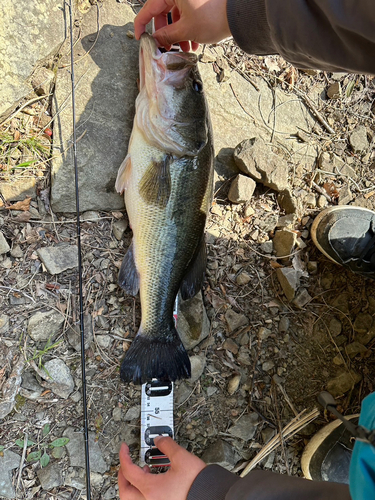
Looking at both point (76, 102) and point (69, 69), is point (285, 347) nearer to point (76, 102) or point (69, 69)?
point (76, 102)

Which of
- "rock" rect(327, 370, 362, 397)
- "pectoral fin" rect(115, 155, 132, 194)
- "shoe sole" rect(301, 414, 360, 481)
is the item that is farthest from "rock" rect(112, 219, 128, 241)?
"shoe sole" rect(301, 414, 360, 481)

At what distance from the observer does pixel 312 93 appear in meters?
3.32

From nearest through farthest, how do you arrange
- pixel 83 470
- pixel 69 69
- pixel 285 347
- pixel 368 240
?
pixel 83 470
pixel 69 69
pixel 285 347
pixel 368 240

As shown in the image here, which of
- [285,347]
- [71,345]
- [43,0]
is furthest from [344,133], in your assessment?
[71,345]

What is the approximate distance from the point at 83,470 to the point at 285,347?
1671 mm

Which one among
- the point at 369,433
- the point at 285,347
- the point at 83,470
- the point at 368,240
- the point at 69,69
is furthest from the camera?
the point at 368,240

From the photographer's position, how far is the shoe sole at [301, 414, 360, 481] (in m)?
2.67

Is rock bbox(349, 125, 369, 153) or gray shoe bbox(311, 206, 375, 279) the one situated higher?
rock bbox(349, 125, 369, 153)

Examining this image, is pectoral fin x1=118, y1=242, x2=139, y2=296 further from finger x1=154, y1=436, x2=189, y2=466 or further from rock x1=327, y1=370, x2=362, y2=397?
rock x1=327, y1=370, x2=362, y2=397

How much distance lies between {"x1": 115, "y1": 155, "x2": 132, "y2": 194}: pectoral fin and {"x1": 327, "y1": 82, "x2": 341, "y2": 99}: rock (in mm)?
2014

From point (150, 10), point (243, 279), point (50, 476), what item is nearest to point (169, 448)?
point (50, 476)

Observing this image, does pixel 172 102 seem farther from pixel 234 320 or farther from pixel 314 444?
pixel 314 444

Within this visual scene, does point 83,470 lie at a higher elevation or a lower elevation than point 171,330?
lower

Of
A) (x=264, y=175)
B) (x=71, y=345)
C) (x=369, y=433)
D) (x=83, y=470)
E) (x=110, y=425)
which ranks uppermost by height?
(x=264, y=175)
